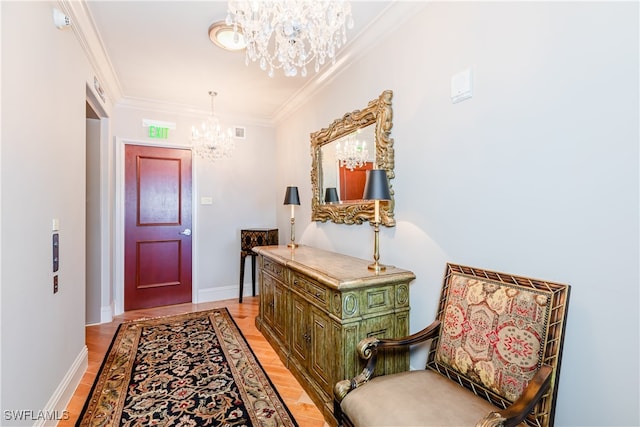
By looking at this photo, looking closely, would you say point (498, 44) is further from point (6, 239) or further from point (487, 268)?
point (6, 239)

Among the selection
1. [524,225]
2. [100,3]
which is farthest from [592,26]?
[100,3]

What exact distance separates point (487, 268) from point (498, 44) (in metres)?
1.15

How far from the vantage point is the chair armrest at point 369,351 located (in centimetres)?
143

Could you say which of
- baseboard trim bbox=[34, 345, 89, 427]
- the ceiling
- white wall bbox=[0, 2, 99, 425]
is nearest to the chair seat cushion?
white wall bbox=[0, 2, 99, 425]

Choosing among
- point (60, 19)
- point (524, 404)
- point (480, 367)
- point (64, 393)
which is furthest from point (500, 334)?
point (60, 19)

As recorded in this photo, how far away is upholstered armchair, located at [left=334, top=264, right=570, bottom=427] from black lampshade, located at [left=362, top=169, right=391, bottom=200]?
0.62 m

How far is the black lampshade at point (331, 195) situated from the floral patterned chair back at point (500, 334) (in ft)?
4.76

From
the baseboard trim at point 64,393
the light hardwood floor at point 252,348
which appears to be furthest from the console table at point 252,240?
the baseboard trim at point 64,393

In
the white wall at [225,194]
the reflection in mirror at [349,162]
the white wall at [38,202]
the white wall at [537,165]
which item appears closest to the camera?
the white wall at [537,165]

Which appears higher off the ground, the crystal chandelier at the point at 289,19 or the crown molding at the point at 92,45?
the crown molding at the point at 92,45

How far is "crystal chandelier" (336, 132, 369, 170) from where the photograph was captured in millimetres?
2469

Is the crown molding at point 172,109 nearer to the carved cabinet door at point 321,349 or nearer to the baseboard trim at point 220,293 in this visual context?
the baseboard trim at point 220,293

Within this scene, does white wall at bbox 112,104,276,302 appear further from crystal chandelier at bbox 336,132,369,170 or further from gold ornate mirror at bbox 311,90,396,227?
crystal chandelier at bbox 336,132,369,170

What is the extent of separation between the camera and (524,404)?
1.04m
